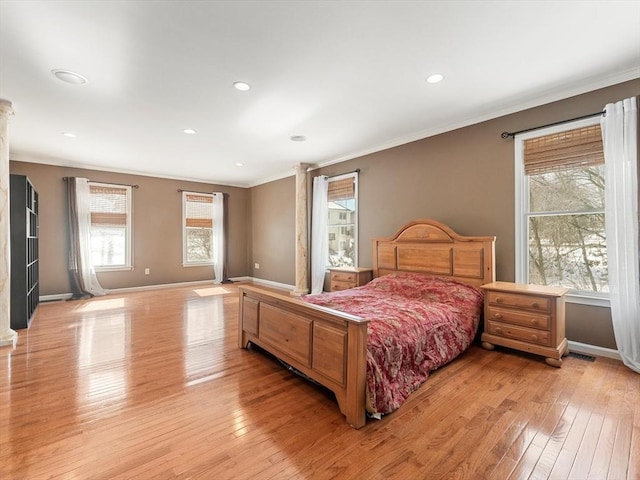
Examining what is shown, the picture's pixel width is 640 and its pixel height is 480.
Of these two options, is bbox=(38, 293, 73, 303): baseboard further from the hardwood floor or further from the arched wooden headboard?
the arched wooden headboard

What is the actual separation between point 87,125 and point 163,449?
4.08 m

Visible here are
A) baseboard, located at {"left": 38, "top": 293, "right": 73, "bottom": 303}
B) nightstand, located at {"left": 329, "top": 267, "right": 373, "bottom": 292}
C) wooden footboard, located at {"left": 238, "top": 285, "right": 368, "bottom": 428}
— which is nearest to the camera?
wooden footboard, located at {"left": 238, "top": 285, "right": 368, "bottom": 428}

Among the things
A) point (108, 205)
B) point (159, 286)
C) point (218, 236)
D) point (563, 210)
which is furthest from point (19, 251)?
point (563, 210)

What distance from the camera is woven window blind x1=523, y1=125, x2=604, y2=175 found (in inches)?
114

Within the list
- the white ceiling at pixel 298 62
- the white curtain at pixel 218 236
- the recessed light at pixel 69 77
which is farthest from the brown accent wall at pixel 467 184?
the recessed light at pixel 69 77

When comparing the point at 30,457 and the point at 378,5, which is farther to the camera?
the point at 378,5

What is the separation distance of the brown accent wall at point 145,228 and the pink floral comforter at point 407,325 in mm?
5072

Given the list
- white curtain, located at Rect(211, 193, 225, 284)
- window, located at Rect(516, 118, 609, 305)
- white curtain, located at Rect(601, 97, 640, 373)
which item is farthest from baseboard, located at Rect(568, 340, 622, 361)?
white curtain, located at Rect(211, 193, 225, 284)

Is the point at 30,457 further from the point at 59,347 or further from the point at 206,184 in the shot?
the point at 206,184

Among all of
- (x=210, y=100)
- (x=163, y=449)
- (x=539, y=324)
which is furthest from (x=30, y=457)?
(x=539, y=324)

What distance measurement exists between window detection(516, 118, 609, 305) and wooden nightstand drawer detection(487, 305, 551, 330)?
602 millimetres

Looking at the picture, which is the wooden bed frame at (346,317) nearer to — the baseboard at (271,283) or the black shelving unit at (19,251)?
the baseboard at (271,283)

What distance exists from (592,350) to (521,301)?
2.88ft

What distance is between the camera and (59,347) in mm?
3197
